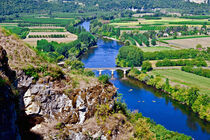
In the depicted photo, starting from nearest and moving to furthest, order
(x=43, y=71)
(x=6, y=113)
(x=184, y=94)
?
1. (x=6, y=113)
2. (x=43, y=71)
3. (x=184, y=94)

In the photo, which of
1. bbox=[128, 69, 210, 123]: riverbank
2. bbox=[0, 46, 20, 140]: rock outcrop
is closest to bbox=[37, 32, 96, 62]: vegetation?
bbox=[128, 69, 210, 123]: riverbank

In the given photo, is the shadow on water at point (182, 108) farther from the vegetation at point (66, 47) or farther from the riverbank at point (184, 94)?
the vegetation at point (66, 47)

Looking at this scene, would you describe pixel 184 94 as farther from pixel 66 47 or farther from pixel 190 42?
pixel 190 42

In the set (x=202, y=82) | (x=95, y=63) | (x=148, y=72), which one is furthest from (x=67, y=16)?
(x=202, y=82)

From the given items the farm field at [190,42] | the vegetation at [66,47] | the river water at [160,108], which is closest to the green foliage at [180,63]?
the river water at [160,108]

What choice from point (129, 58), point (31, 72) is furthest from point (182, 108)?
point (31, 72)

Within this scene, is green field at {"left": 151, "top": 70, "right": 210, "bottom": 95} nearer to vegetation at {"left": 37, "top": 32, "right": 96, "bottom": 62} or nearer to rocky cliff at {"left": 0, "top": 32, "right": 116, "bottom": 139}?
vegetation at {"left": 37, "top": 32, "right": 96, "bottom": 62}

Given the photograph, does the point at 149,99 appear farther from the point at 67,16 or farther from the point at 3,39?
the point at 67,16
